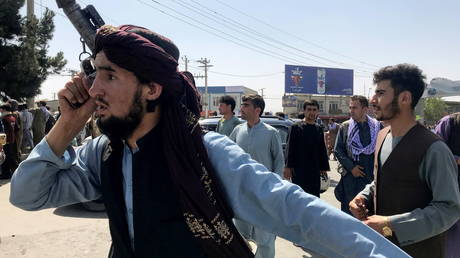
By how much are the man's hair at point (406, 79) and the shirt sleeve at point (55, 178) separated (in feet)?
6.17

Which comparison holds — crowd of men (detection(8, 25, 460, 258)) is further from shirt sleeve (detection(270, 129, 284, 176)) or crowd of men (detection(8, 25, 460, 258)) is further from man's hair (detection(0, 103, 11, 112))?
man's hair (detection(0, 103, 11, 112))

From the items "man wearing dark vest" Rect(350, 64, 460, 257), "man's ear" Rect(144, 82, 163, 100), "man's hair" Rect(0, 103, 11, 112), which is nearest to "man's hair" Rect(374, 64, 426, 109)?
"man wearing dark vest" Rect(350, 64, 460, 257)

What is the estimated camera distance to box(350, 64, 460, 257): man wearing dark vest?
2.33m

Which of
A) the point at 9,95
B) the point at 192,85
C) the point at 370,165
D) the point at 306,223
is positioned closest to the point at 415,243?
the point at 306,223

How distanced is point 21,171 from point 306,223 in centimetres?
100

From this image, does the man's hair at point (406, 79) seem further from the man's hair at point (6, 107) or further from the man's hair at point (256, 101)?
the man's hair at point (6, 107)

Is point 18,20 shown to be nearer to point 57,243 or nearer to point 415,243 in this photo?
point 57,243

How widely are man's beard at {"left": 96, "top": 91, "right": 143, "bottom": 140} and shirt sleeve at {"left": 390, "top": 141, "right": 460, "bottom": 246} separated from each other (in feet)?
5.18

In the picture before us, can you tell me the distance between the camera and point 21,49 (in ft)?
46.8

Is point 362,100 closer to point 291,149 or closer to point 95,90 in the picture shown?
point 291,149

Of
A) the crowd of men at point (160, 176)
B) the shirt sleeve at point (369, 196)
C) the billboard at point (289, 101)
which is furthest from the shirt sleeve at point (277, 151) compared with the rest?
the billboard at point (289, 101)

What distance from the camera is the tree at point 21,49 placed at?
549 inches

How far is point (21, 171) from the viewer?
4.90 feet

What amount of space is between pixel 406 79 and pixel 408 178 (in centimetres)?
65
